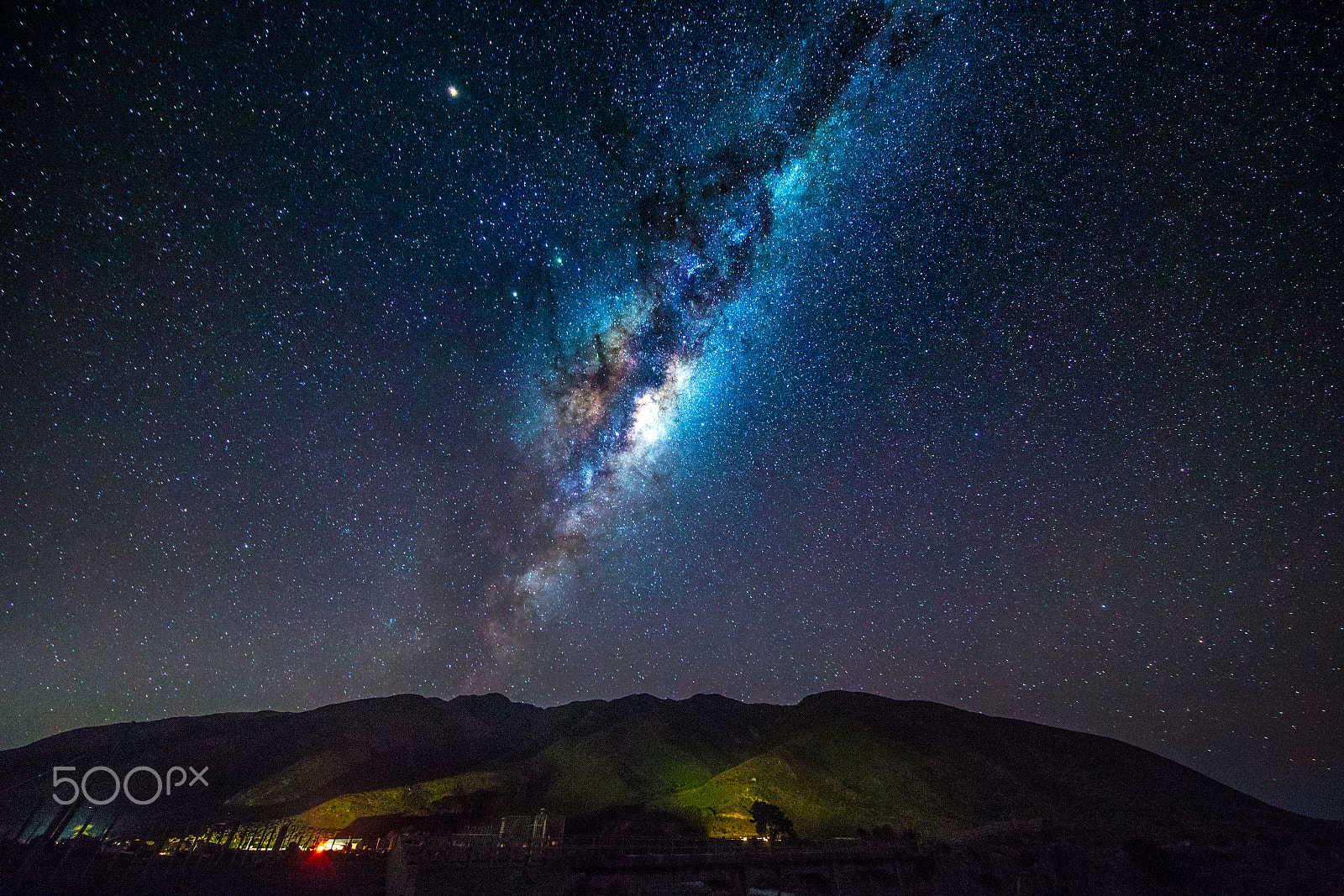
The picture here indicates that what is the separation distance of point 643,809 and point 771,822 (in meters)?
14.8

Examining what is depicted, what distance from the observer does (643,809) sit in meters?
61.6

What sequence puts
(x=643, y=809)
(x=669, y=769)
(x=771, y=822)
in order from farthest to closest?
(x=669, y=769) → (x=643, y=809) → (x=771, y=822)

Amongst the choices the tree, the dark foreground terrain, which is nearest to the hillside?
the dark foreground terrain

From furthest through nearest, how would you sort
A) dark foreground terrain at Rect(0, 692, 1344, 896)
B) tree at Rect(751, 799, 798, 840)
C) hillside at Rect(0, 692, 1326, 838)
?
hillside at Rect(0, 692, 1326, 838) < tree at Rect(751, 799, 798, 840) < dark foreground terrain at Rect(0, 692, 1344, 896)

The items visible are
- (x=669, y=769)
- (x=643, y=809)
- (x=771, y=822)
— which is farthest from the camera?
(x=669, y=769)

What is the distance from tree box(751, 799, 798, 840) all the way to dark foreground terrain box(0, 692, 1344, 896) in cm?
130

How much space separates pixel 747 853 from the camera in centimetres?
3475

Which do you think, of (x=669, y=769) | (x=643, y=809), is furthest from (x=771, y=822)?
(x=669, y=769)

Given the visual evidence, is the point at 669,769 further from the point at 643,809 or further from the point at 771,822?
the point at 771,822

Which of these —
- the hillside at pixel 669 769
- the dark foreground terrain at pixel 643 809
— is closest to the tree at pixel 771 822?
the dark foreground terrain at pixel 643 809

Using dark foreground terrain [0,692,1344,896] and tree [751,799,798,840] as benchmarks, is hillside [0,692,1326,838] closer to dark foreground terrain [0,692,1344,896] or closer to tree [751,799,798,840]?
dark foreground terrain [0,692,1344,896]

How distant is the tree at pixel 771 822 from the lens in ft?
169

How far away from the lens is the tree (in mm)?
51381

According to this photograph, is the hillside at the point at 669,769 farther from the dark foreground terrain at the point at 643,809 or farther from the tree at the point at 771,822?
the tree at the point at 771,822
